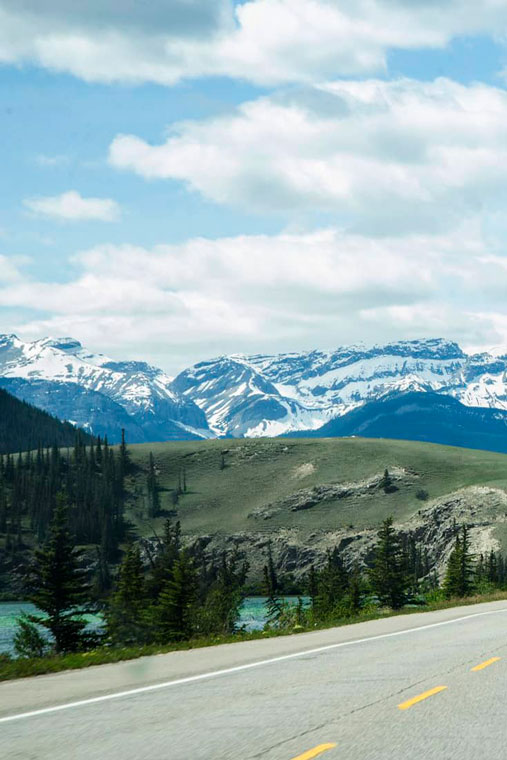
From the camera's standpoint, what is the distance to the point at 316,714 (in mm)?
10453

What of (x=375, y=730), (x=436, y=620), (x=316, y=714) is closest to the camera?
(x=375, y=730)

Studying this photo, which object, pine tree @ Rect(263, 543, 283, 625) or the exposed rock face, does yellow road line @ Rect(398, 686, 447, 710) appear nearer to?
pine tree @ Rect(263, 543, 283, 625)

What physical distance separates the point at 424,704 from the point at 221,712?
2.91 meters

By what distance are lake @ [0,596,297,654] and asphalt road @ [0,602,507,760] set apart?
4951 centimetres

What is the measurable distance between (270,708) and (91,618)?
11434cm

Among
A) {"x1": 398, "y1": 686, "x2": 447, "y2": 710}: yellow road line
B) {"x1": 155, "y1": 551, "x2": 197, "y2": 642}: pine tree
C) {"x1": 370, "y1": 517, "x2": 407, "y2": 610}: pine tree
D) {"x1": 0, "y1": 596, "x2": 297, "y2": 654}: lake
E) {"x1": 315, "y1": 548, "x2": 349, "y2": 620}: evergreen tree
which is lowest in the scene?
{"x1": 0, "y1": 596, "x2": 297, "y2": 654}: lake

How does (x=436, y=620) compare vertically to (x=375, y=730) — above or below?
below

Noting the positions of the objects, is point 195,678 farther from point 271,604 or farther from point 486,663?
point 271,604

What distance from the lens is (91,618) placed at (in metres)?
Result: 118

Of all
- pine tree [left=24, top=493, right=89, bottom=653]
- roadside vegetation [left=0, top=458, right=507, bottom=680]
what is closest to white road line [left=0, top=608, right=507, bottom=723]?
roadside vegetation [left=0, top=458, right=507, bottom=680]

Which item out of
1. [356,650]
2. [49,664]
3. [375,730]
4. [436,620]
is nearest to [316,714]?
[375,730]

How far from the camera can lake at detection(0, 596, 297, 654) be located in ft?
278

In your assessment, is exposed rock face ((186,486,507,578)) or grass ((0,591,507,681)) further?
exposed rock face ((186,486,507,578))

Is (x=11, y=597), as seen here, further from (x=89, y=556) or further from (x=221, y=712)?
(x=221, y=712)
